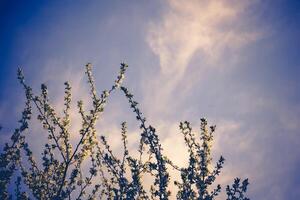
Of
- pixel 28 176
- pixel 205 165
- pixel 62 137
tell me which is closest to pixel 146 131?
pixel 205 165

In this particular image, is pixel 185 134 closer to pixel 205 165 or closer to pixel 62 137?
pixel 205 165

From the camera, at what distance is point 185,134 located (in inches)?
450

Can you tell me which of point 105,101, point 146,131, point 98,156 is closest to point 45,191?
point 98,156

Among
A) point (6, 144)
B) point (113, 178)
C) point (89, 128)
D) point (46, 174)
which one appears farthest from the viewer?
Answer: point (6, 144)

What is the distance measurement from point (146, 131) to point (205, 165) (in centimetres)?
250

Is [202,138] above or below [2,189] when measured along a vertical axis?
below

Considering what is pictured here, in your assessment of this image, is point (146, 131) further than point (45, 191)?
No

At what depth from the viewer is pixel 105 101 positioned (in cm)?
1159

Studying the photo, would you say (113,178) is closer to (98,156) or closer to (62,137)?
(98,156)

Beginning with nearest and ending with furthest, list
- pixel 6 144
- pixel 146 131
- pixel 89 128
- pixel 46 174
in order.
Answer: pixel 146 131
pixel 89 128
pixel 46 174
pixel 6 144

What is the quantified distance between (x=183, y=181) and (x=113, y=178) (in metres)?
2.94

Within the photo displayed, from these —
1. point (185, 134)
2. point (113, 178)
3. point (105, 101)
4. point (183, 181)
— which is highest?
point (105, 101)

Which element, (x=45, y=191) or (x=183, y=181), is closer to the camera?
(x=183, y=181)

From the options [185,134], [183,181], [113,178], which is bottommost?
[183,181]
